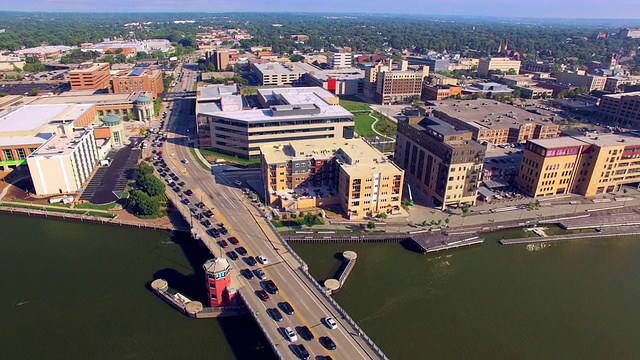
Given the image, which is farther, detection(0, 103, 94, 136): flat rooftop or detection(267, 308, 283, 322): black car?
detection(0, 103, 94, 136): flat rooftop

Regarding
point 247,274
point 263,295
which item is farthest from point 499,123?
point 263,295

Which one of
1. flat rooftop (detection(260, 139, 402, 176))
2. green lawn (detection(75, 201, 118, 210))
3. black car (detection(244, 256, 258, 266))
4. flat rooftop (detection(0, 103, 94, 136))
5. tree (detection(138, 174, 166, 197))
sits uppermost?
flat rooftop (detection(260, 139, 402, 176))

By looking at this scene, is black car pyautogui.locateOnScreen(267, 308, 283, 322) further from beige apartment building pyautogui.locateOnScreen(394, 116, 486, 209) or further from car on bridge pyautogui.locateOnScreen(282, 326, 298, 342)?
beige apartment building pyautogui.locateOnScreen(394, 116, 486, 209)

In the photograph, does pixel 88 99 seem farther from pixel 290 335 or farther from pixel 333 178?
pixel 290 335

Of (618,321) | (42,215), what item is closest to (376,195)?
(618,321)

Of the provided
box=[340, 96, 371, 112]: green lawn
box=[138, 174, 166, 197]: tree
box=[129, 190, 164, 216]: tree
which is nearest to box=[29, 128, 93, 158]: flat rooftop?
box=[138, 174, 166, 197]: tree

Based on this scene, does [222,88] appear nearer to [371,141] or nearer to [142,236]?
[371,141]

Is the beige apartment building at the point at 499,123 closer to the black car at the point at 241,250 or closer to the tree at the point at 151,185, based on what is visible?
the black car at the point at 241,250
